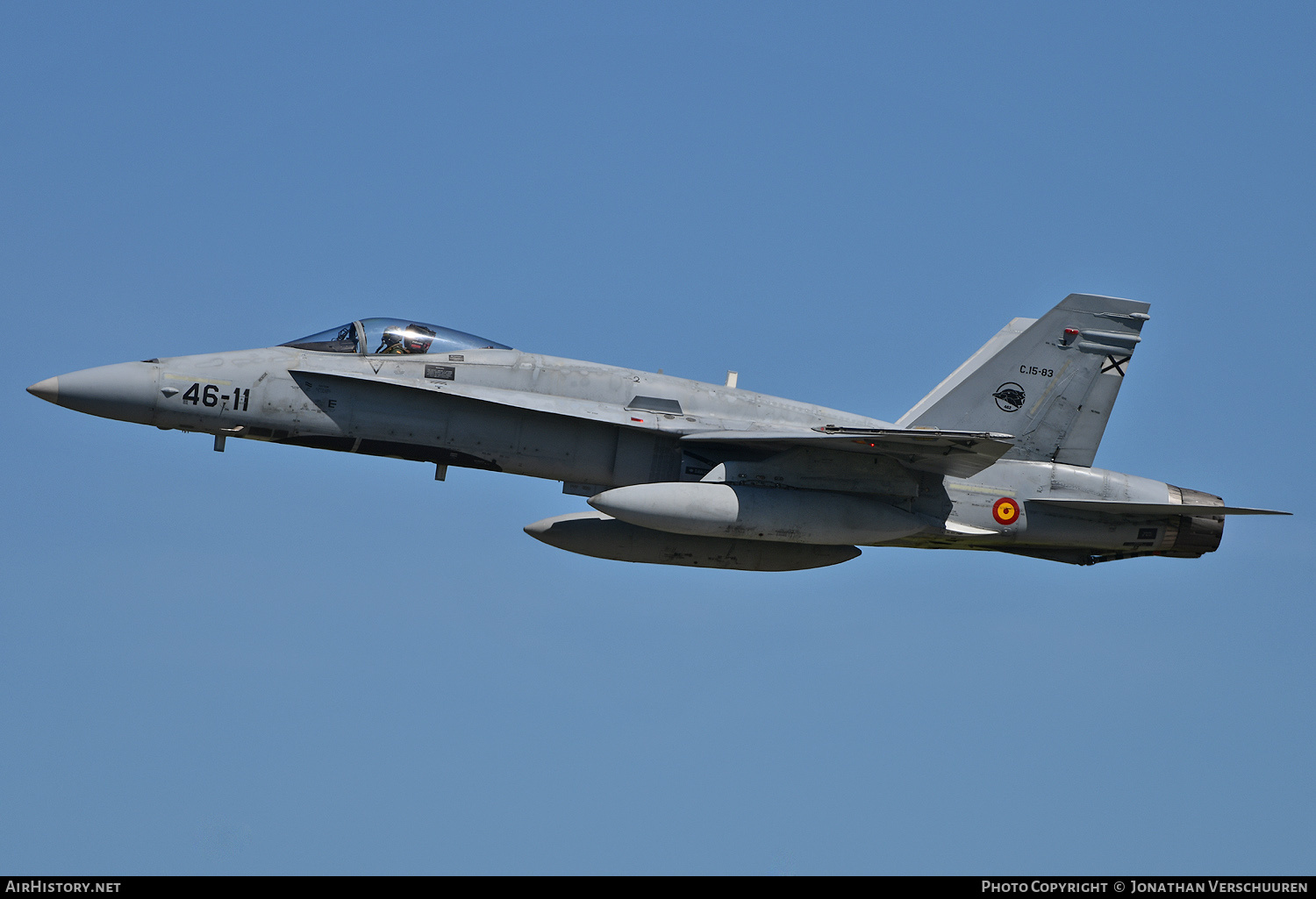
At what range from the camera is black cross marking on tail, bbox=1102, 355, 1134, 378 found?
68.1 feet

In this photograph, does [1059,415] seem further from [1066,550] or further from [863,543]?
[863,543]

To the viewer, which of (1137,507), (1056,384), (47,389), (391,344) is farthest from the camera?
(1056,384)

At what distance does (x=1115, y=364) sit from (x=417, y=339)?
10.4 m

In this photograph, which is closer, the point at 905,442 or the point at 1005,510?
the point at 905,442

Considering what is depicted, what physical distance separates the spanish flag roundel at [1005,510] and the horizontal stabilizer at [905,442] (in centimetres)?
88

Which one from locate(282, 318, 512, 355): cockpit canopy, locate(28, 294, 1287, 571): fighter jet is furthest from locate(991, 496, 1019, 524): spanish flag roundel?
locate(282, 318, 512, 355): cockpit canopy

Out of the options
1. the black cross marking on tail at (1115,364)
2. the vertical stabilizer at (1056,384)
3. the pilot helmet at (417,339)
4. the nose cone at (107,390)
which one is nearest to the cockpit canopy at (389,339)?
the pilot helmet at (417,339)

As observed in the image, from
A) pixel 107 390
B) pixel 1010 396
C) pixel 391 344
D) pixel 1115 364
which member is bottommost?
pixel 107 390

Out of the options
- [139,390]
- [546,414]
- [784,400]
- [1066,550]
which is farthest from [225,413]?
[1066,550]

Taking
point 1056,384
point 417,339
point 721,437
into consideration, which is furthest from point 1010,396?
point 417,339

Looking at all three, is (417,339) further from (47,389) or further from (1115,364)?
(1115,364)

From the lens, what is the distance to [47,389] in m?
18.1

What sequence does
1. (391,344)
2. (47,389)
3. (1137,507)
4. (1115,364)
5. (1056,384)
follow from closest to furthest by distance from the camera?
(47,389) < (391,344) < (1137,507) < (1056,384) < (1115,364)
